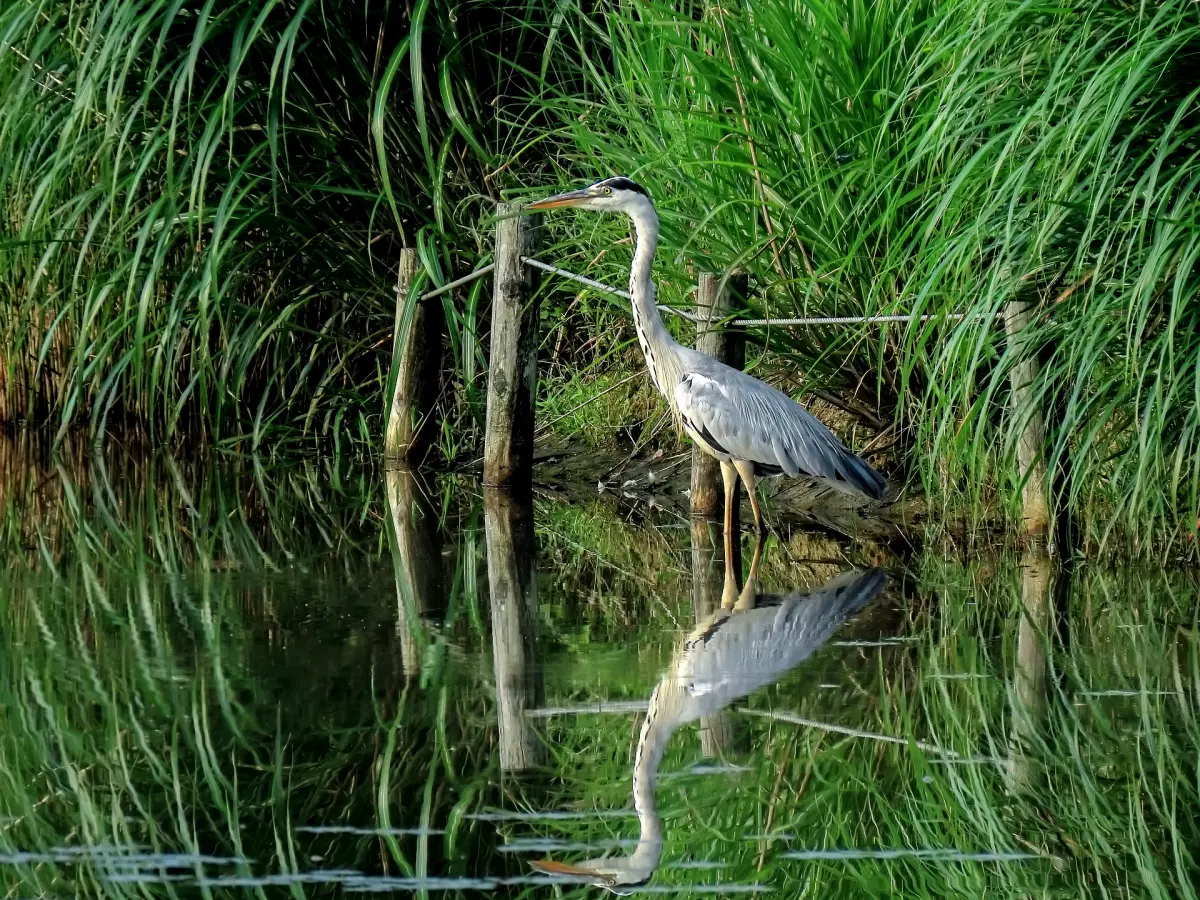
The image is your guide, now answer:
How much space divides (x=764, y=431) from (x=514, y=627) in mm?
1851

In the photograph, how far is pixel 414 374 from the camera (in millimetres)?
8727

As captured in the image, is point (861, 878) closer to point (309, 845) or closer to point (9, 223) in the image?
point (309, 845)

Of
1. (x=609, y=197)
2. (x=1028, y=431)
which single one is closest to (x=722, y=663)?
(x=1028, y=431)

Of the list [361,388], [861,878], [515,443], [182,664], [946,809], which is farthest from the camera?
[361,388]

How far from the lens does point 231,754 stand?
11.7 ft

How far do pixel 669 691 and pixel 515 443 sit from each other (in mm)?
4045

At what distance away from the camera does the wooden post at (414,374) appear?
863cm

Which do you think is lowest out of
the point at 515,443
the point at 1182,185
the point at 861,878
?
the point at 861,878

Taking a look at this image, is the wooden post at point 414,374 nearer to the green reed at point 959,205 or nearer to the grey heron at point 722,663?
the green reed at point 959,205

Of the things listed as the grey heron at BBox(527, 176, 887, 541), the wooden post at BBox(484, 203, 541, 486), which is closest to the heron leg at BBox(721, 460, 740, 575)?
the grey heron at BBox(527, 176, 887, 541)

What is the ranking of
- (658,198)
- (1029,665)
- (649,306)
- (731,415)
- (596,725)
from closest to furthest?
(596,725) → (1029,665) → (731,415) → (649,306) → (658,198)

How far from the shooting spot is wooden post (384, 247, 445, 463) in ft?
28.3

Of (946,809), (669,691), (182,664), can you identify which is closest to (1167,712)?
(946,809)

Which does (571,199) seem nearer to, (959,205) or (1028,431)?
(959,205)
